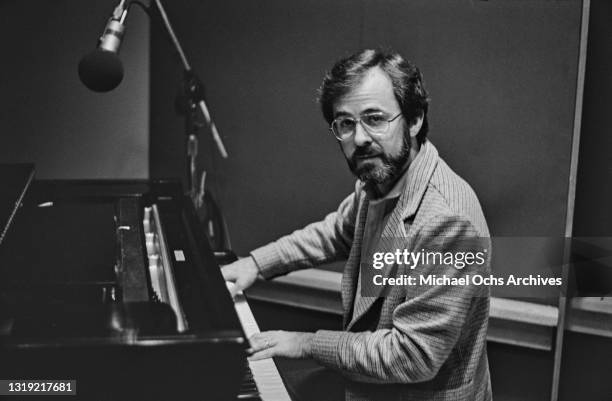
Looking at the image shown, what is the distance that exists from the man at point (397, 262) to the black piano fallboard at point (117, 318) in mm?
281

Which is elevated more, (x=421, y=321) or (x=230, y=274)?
(x=230, y=274)

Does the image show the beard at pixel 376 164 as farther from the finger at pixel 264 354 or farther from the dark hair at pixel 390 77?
the finger at pixel 264 354

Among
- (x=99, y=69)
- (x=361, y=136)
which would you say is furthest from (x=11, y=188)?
(x=361, y=136)

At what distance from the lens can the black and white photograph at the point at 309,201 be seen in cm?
124

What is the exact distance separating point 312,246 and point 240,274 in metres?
0.20

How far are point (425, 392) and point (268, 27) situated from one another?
151 centimetres

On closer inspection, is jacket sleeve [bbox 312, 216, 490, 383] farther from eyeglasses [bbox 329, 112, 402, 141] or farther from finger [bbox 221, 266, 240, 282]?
finger [bbox 221, 266, 240, 282]

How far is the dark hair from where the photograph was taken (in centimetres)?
152

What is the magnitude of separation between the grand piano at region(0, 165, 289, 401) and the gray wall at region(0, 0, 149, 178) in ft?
1.51

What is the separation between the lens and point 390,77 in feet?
5.04

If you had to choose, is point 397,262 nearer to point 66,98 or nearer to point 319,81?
point 319,81

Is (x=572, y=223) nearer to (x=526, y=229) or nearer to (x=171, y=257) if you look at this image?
(x=526, y=229)

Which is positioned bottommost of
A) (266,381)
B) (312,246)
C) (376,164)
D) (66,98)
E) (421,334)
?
(266,381)

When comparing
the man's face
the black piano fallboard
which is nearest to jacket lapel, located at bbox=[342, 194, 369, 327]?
the man's face
